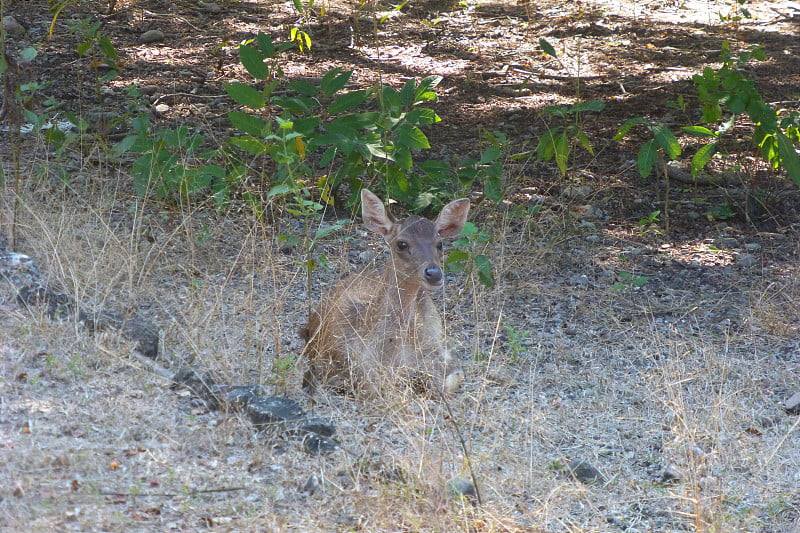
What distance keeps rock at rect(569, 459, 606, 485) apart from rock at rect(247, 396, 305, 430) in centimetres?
139

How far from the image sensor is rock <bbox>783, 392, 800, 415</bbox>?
5.61 metres

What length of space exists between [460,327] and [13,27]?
24.0ft

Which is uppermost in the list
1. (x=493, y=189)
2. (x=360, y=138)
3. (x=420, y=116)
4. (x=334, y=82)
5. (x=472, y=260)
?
(x=334, y=82)

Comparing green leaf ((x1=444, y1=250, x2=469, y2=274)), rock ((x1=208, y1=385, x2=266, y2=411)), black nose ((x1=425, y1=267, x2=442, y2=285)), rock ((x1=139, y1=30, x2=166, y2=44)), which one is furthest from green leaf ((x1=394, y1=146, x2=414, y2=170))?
rock ((x1=139, y1=30, x2=166, y2=44))

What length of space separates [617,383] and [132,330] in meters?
2.94

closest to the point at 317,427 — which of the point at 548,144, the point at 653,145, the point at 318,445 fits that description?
the point at 318,445

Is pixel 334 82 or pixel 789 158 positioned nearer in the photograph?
pixel 334 82

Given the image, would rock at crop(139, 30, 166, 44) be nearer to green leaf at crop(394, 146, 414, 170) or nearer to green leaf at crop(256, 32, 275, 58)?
green leaf at crop(256, 32, 275, 58)

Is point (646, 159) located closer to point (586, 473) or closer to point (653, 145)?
point (653, 145)

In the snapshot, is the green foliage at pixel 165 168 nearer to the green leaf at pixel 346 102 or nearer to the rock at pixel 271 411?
the green leaf at pixel 346 102

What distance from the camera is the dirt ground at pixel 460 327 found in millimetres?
4219

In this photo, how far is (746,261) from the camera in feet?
26.1

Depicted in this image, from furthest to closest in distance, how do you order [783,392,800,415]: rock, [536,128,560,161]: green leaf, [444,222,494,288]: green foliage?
[536,128,560,161]: green leaf, [444,222,494,288]: green foliage, [783,392,800,415]: rock

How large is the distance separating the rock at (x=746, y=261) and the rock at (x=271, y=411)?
4.52 metres
